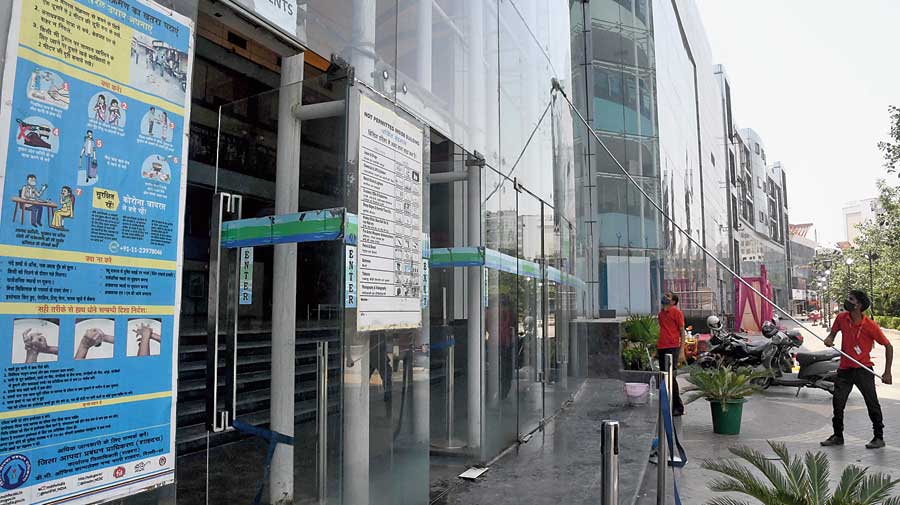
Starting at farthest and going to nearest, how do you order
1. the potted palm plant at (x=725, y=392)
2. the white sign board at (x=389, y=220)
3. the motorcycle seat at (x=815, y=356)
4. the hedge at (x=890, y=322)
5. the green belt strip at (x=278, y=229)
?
1. the hedge at (x=890, y=322)
2. the motorcycle seat at (x=815, y=356)
3. the potted palm plant at (x=725, y=392)
4. the white sign board at (x=389, y=220)
5. the green belt strip at (x=278, y=229)

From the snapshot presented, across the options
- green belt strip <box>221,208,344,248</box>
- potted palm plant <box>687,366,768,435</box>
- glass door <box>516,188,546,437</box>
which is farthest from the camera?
potted palm plant <box>687,366,768,435</box>

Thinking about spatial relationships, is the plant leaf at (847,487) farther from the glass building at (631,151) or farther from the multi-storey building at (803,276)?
the multi-storey building at (803,276)

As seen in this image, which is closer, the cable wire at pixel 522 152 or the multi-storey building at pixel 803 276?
the cable wire at pixel 522 152

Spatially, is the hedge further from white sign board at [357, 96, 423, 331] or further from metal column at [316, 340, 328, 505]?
metal column at [316, 340, 328, 505]

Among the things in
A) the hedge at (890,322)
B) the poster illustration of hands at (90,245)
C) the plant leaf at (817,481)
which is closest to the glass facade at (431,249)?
the poster illustration of hands at (90,245)

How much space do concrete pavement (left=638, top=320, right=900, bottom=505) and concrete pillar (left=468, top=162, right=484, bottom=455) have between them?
174 centimetres

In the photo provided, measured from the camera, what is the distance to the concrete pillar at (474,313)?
6.34m

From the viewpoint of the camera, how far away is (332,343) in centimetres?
366

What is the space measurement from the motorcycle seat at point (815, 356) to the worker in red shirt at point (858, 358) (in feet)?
13.3

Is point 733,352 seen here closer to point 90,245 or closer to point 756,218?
point 90,245

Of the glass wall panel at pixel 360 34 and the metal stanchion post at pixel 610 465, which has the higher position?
the glass wall panel at pixel 360 34

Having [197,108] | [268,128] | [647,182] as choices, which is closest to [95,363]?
[268,128]

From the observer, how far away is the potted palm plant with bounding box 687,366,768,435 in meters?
8.34

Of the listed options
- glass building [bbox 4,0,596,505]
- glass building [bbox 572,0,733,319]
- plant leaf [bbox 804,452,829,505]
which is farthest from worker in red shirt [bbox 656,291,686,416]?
glass building [bbox 572,0,733,319]
